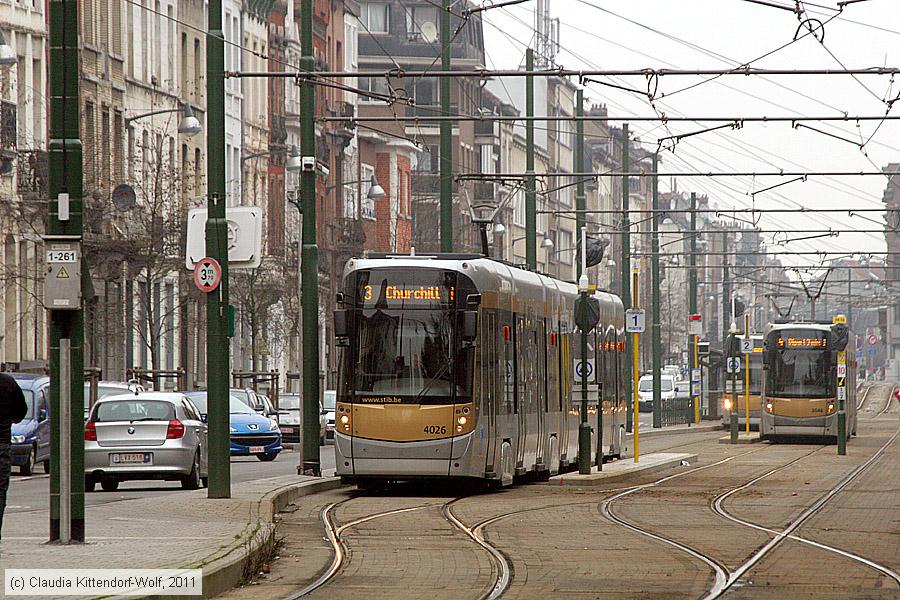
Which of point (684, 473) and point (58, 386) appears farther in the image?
point (684, 473)

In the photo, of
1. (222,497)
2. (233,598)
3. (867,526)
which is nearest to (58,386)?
(233,598)

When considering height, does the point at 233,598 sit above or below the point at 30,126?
below

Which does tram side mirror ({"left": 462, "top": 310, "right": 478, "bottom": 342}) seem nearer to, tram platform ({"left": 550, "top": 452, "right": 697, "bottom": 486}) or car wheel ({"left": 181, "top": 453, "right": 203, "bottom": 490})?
car wheel ({"left": 181, "top": 453, "right": 203, "bottom": 490})

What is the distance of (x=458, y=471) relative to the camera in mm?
27406

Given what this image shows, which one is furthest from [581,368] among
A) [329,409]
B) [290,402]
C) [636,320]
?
[290,402]

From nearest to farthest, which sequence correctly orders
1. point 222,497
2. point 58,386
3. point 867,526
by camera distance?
1. point 58,386
2. point 867,526
3. point 222,497

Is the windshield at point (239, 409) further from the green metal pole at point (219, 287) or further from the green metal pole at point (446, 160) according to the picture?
the green metal pole at point (219, 287)

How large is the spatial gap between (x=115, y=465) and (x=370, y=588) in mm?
15319

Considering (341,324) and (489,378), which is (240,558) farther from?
(489,378)

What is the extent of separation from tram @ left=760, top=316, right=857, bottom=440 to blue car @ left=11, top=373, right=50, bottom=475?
85.7ft

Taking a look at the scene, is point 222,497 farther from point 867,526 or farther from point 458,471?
point 867,526

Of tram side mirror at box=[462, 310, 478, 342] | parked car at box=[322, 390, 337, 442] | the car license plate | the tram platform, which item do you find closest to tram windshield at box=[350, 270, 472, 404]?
tram side mirror at box=[462, 310, 478, 342]

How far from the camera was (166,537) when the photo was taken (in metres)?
17.7

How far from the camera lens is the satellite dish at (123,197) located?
50750mm
